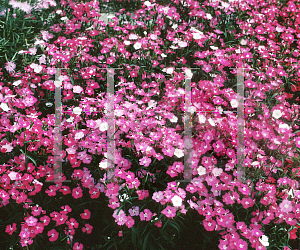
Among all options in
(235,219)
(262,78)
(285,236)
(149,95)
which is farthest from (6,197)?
(262,78)

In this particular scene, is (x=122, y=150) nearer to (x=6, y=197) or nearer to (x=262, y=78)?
(x=6, y=197)

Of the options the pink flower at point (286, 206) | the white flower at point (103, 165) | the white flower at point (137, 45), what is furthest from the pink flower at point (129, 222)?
the white flower at point (137, 45)

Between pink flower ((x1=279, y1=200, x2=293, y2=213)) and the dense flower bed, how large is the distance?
0.01 metres

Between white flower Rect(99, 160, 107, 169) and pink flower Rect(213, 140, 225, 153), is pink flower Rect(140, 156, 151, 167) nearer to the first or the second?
white flower Rect(99, 160, 107, 169)

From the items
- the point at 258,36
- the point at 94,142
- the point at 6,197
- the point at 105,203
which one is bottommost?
the point at 105,203

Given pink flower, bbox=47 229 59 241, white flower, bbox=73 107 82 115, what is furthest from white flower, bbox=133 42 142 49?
pink flower, bbox=47 229 59 241

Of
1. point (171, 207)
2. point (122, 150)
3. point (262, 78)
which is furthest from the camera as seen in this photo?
point (262, 78)

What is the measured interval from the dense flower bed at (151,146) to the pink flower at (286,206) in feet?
0.05

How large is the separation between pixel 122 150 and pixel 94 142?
11.4 inches

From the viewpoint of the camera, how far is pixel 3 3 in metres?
4.46

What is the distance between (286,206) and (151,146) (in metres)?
1.21

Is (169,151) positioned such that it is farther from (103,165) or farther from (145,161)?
(103,165)

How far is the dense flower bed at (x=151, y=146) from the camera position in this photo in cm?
240

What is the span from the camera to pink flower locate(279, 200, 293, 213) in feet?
7.79
